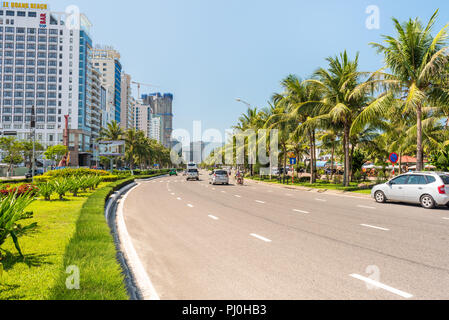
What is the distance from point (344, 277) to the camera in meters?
5.09

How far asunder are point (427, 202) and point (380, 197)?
2613 millimetres

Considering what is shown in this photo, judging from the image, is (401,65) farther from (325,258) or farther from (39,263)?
(39,263)

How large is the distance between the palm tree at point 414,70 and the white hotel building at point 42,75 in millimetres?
98175

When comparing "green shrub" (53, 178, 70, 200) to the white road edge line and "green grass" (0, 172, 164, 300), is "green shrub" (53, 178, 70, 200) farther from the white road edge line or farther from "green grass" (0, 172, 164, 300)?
"green grass" (0, 172, 164, 300)

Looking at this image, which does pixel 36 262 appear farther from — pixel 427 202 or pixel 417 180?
pixel 417 180

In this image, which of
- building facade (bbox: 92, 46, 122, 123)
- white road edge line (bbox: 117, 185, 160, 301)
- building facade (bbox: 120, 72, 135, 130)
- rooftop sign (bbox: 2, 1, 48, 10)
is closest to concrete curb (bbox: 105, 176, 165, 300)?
white road edge line (bbox: 117, 185, 160, 301)

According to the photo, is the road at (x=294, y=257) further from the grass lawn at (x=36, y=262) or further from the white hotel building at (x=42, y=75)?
the white hotel building at (x=42, y=75)

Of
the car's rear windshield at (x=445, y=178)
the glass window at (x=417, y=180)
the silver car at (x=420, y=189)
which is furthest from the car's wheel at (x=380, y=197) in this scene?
the car's rear windshield at (x=445, y=178)

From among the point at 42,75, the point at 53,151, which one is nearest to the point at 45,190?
the point at 53,151

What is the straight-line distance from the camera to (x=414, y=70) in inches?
777

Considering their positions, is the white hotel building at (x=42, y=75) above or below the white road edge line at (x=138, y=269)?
above

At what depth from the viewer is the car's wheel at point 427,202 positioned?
1432 cm

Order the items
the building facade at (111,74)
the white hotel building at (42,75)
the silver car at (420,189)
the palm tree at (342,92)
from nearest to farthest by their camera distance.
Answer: the silver car at (420,189)
the palm tree at (342,92)
the white hotel building at (42,75)
the building facade at (111,74)

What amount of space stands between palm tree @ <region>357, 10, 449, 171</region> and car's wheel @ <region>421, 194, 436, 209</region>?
20.0 feet
